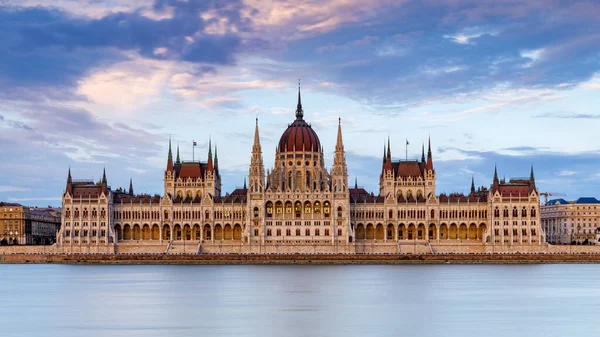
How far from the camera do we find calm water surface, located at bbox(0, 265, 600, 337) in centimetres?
5516

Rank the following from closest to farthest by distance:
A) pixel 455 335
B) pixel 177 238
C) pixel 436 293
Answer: pixel 455 335 < pixel 436 293 < pixel 177 238

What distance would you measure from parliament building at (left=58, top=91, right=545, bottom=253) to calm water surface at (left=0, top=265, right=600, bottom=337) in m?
39.8

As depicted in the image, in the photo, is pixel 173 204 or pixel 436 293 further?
pixel 173 204

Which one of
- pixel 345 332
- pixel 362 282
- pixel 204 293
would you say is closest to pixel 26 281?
pixel 204 293

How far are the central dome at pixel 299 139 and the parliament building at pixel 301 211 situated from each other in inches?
7.8

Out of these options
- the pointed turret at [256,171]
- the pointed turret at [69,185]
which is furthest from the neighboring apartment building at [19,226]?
the pointed turret at [256,171]

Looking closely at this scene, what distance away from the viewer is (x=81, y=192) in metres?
154

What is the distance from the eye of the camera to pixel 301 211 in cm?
14812

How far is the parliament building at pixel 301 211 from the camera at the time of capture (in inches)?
5773

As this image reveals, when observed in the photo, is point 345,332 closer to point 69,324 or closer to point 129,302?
point 69,324

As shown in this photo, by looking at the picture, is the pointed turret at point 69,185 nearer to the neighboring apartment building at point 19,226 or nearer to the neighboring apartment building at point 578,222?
the neighboring apartment building at point 19,226

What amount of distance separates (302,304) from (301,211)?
7949 cm

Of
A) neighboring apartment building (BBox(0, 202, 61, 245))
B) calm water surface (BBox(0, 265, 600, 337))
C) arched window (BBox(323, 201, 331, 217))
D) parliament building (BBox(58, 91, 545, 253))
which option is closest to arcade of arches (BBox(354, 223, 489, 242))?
parliament building (BBox(58, 91, 545, 253))

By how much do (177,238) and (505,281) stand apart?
70.1 metres
